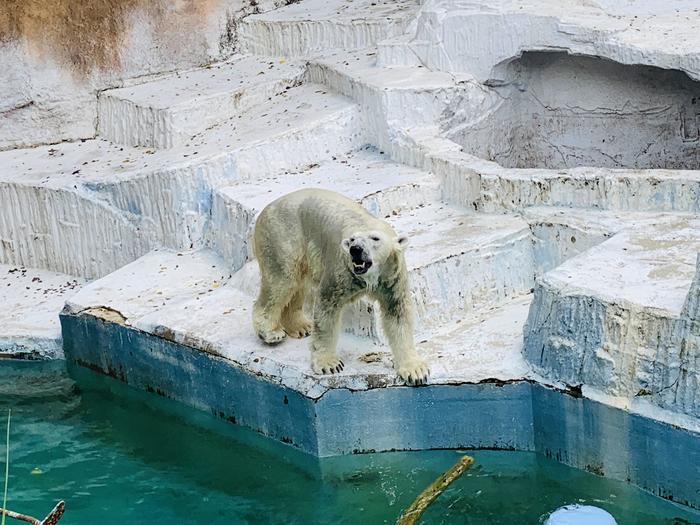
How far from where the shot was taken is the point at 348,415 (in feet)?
24.5

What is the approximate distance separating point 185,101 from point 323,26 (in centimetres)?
173

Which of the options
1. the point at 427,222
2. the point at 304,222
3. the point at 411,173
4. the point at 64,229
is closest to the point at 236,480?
the point at 304,222

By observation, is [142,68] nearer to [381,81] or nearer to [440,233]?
[381,81]

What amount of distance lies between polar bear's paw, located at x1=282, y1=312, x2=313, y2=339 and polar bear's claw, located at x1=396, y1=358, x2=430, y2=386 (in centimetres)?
91

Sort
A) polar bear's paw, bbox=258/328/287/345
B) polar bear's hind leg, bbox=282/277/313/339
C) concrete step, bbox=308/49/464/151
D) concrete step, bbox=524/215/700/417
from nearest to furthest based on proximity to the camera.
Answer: concrete step, bbox=524/215/700/417
polar bear's paw, bbox=258/328/287/345
polar bear's hind leg, bbox=282/277/313/339
concrete step, bbox=308/49/464/151

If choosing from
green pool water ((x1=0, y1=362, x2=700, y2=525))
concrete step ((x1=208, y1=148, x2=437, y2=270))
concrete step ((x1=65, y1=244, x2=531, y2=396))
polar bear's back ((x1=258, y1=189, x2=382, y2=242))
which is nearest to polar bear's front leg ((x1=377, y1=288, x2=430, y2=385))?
concrete step ((x1=65, y1=244, x2=531, y2=396))

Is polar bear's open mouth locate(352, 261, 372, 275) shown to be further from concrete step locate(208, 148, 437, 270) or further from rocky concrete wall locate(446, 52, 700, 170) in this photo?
rocky concrete wall locate(446, 52, 700, 170)

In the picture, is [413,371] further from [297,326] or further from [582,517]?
[582,517]

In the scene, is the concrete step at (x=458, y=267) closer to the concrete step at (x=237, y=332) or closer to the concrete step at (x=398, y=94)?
the concrete step at (x=237, y=332)

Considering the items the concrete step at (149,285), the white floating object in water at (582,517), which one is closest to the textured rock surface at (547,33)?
the concrete step at (149,285)

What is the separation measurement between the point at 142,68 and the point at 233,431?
186 inches

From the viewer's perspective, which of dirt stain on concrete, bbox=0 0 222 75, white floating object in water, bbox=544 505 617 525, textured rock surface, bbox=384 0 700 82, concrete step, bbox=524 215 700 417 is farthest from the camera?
dirt stain on concrete, bbox=0 0 222 75

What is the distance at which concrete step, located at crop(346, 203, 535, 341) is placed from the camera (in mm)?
7859

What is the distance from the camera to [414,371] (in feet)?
23.8
